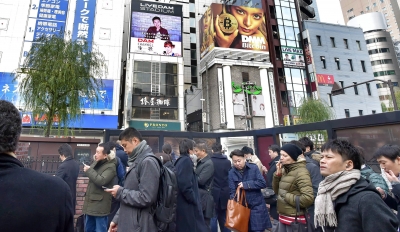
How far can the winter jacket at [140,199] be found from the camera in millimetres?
Answer: 2387

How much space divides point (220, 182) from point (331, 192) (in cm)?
323

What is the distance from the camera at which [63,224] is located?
124 cm

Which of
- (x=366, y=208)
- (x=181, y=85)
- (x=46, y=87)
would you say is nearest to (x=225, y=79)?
(x=181, y=85)

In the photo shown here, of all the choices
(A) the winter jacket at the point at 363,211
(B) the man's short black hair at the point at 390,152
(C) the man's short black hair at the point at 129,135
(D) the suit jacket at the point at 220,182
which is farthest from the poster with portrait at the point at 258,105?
(A) the winter jacket at the point at 363,211

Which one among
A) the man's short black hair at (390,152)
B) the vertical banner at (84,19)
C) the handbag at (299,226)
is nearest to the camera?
the man's short black hair at (390,152)

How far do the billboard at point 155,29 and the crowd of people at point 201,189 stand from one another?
23167 millimetres

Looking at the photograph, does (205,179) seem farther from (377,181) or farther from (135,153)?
(377,181)

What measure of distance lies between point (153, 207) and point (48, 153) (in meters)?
7.63

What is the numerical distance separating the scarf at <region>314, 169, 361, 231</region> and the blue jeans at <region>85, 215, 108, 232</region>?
3.52 metres

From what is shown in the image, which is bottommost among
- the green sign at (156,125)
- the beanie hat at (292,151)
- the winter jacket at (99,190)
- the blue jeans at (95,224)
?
the blue jeans at (95,224)

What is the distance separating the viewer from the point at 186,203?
338 centimetres

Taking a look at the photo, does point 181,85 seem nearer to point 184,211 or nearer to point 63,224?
point 184,211

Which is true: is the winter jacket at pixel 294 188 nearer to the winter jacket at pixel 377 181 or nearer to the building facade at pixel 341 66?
the winter jacket at pixel 377 181

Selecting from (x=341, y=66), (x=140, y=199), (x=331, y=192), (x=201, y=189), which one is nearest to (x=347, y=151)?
(x=331, y=192)
